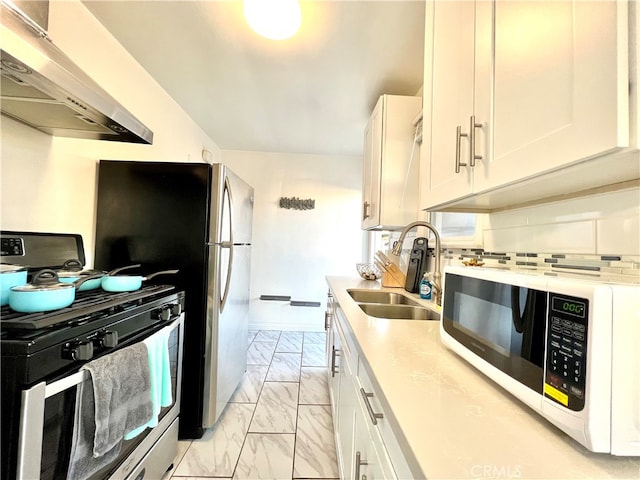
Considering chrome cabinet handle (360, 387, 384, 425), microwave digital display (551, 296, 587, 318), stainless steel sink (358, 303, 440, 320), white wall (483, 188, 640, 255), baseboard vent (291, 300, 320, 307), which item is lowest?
baseboard vent (291, 300, 320, 307)

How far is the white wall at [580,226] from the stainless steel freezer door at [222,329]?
5.15 ft

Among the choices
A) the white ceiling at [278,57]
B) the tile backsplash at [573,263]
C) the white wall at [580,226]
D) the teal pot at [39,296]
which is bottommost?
the teal pot at [39,296]

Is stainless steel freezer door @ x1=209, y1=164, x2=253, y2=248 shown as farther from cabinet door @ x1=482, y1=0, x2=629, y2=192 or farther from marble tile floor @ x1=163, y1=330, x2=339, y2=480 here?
cabinet door @ x1=482, y1=0, x2=629, y2=192

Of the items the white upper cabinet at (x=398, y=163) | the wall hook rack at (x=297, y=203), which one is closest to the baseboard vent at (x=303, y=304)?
the wall hook rack at (x=297, y=203)

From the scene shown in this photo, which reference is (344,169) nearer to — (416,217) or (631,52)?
(416,217)

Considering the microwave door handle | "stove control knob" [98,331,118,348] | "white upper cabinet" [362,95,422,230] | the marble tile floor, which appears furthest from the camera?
"white upper cabinet" [362,95,422,230]

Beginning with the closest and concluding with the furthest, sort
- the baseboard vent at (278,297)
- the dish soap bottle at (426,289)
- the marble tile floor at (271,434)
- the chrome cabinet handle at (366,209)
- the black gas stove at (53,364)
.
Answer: the black gas stove at (53,364) < the marble tile floor at (271,434) < the dish soap bottle at (426,289) < the chrome cabinet handle at (366,209) < the baseboard vent at (278,297)

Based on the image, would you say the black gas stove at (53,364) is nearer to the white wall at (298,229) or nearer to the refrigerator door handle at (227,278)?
the refrigerator door handle at (227,278)

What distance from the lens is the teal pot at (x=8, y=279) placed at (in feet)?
3.04

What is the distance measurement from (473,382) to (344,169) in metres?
3.76

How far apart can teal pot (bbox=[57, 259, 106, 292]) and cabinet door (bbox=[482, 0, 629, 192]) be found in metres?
1.56

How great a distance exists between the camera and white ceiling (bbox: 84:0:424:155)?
1.62 metres

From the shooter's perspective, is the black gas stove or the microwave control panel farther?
the black gas stove

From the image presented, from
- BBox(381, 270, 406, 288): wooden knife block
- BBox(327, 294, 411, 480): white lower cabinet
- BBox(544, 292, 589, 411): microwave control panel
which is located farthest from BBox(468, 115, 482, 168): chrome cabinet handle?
BBox(381, 270, 406, 288): wooden knife block
